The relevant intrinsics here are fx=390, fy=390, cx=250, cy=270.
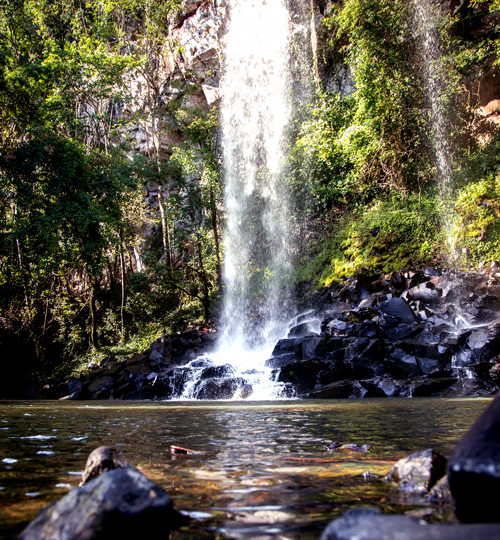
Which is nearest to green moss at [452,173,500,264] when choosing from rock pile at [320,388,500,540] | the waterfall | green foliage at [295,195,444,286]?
green foliage at [295,195,444,286]

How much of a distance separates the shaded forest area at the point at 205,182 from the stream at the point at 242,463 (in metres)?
10.0

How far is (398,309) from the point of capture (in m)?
11.5

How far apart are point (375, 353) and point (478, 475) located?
358 inches

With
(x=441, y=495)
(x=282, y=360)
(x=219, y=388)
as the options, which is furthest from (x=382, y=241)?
(x=441, y=495)

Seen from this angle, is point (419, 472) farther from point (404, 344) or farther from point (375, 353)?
point (404, 344)

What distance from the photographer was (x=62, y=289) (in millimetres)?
19859

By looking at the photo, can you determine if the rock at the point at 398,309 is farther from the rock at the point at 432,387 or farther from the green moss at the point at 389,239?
the rock at the point at 432,387

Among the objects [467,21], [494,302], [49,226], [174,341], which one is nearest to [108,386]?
[174,341]

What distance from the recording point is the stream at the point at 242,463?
1.68 metres

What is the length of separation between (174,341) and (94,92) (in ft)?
40.9

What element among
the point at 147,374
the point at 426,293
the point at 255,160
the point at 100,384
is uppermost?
the point at 255,160

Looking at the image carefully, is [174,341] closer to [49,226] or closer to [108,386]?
[108,386]

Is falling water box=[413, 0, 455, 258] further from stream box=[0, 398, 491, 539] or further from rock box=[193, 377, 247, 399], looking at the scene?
stream box=[0, 398, 491, 539]

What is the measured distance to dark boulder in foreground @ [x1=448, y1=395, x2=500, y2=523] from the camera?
4.58ft
